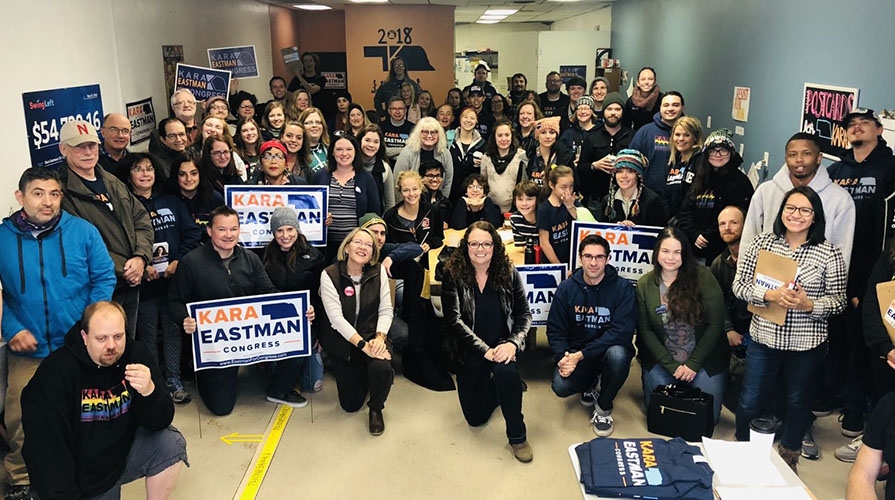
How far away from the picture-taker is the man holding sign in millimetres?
4293

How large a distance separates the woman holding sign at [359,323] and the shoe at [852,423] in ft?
9.22

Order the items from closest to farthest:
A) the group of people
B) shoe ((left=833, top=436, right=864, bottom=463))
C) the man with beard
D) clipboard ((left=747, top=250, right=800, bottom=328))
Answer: the group of people
clipboard ((left=747, top=250, right=800, bottom=328))
shoe ((left=833, top=436, right=864, bottom=463))
the man with beard

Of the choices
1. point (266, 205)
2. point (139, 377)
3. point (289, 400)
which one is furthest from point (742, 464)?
point (266, 205)

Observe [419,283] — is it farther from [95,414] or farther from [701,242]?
[95,414]

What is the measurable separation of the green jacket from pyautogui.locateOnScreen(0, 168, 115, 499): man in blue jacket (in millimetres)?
3270

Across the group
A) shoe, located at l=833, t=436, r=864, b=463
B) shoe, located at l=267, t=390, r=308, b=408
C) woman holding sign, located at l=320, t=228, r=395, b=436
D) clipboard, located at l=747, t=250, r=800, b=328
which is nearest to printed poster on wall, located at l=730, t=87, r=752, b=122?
clipboard, located at l=747, t=250, r=800, b=328

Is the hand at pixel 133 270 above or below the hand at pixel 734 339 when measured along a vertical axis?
above

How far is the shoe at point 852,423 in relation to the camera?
13.8ft

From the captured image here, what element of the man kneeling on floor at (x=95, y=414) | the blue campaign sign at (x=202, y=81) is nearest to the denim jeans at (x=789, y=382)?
the man kneeling on floor at (x=95, y=414)

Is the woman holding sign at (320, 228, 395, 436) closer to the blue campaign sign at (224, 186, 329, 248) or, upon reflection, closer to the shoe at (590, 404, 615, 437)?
the blue campaign sign at (224, 186, 329, 248)

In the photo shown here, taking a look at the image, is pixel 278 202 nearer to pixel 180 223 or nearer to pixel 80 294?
pixel 180 223

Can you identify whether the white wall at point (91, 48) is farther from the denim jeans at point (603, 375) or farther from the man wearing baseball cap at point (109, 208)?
the denim jeans at point (603, 375)

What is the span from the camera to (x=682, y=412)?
4043 millimetres

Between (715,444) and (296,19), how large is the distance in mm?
14926
